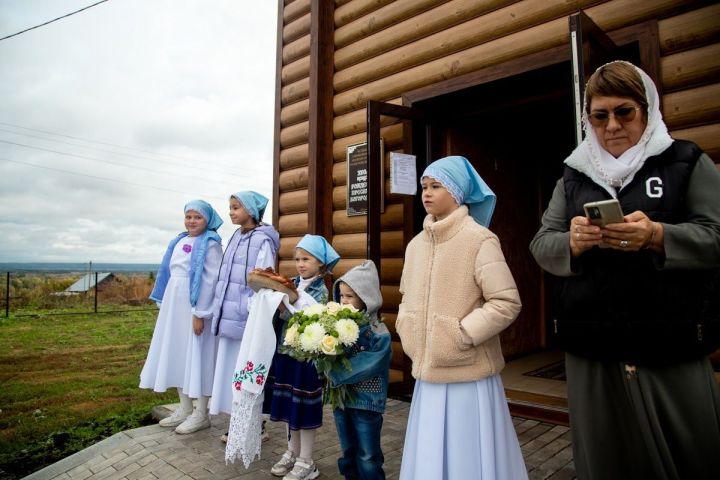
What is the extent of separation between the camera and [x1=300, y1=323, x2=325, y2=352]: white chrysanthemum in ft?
8.32

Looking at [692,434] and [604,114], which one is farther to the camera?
[604,114]

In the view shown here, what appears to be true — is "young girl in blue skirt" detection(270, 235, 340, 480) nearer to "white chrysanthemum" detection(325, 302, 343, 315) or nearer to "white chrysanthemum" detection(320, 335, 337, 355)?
"white chrysanthemum" detection(325, 302, 343, 315)

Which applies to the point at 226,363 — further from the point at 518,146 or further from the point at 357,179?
the point at 518,146

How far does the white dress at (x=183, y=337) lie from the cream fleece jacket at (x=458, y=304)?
2.48m

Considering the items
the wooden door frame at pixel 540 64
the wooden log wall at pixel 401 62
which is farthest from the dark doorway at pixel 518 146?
the wooden log wall at pixel 401 62

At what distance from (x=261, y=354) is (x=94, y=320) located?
33.9 ft

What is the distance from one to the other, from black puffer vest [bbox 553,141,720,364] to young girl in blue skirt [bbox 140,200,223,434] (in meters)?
3.30

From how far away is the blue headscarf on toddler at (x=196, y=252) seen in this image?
422 centimetres

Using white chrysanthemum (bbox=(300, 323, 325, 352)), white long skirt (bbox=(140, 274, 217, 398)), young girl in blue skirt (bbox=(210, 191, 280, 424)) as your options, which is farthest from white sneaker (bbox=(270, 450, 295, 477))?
white long skirt (bbox=(140, 274, 217, 398))

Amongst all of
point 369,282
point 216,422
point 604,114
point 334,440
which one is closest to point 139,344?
point 216,422

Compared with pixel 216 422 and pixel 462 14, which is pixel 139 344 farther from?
pixel 462 14

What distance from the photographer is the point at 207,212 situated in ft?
14.9

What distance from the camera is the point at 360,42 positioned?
562 cm

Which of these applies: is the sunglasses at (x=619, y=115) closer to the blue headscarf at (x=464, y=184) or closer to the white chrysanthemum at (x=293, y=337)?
the blue headscarf at (x=464, y=184)
